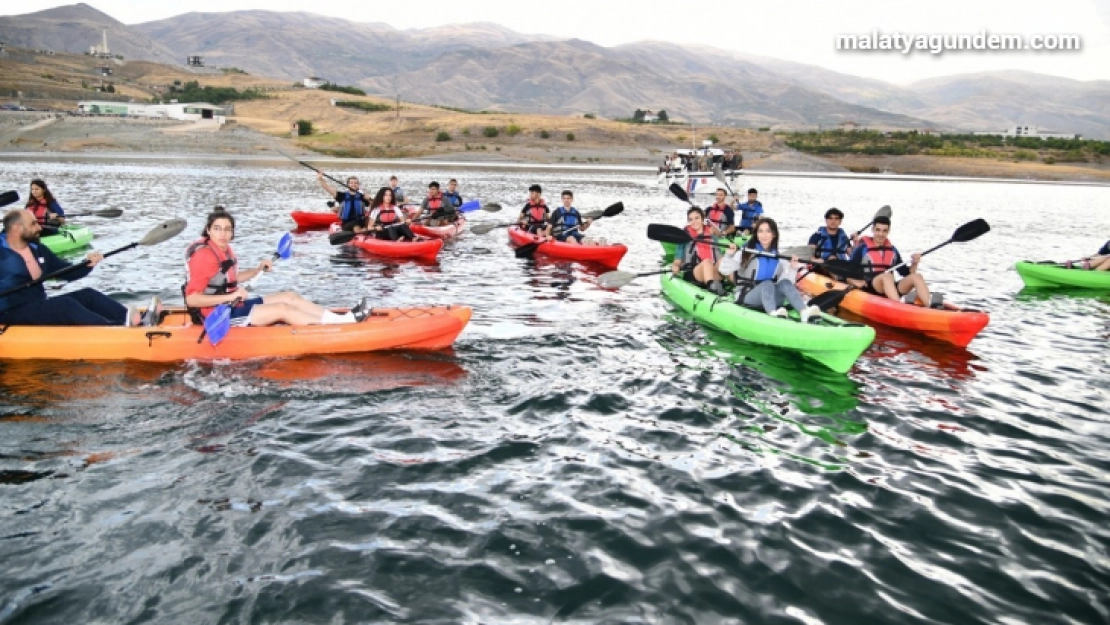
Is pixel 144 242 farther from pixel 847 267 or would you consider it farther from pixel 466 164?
pixel 466 164

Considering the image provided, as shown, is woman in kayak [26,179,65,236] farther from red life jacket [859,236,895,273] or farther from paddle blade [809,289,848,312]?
red life jacket [859,236,895,273]

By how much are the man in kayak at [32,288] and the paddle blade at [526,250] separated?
7911 millimetres

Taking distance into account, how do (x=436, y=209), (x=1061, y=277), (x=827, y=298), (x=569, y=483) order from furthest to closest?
(x=436, y=209), (x=1061, y=277), (x=827, y=298), (x=569, y=483)

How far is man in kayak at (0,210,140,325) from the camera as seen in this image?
7895 mm

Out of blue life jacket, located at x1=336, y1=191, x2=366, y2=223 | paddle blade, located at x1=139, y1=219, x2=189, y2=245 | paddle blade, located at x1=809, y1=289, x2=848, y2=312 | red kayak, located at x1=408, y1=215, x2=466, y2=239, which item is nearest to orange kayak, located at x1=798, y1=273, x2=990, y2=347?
paddle blade, located at x1=809, y1=289, x2=848, y2=312

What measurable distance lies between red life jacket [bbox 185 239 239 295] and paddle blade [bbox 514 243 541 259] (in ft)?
24.8

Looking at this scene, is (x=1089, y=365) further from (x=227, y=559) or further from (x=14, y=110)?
(x=14, y=110)

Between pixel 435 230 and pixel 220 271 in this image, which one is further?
pixel 435 230

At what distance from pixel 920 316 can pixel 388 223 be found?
10.9 metres

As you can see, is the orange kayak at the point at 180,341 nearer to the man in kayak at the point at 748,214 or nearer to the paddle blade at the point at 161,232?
the paddle blade at the point at 161,232

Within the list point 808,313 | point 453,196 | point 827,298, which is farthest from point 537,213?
point 808,313

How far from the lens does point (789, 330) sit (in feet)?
29.3

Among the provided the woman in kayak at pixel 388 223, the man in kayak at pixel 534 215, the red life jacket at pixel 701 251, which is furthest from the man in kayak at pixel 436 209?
the red life jacket at pixel 701 251

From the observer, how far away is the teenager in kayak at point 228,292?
778 centimetres
